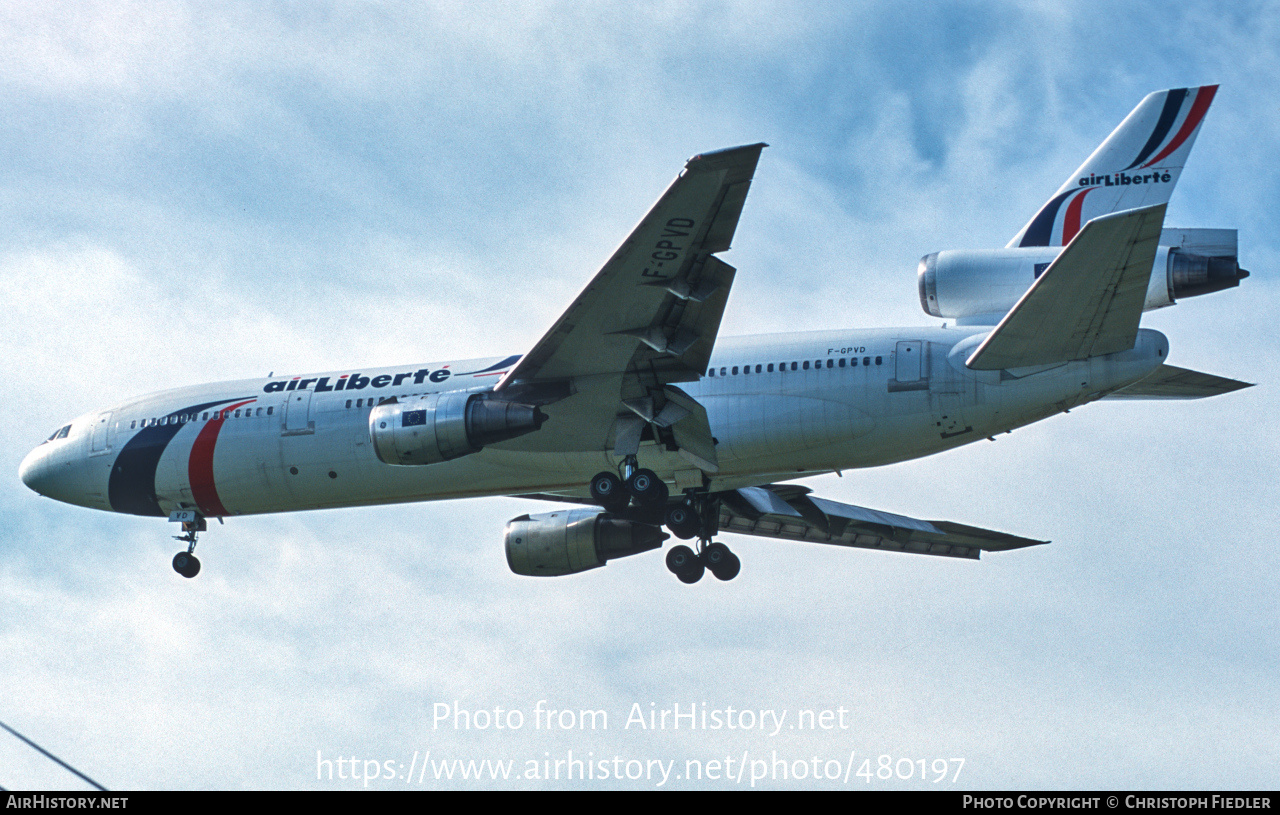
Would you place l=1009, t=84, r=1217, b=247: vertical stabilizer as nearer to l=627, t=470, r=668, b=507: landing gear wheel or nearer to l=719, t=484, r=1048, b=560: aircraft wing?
l=719, t=484, r=1048, b=560: aircraft wing

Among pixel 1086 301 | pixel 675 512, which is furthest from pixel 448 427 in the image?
pixel 1086 301

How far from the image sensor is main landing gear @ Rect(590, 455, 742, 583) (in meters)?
22.3

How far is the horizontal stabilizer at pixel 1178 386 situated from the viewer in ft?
70.9

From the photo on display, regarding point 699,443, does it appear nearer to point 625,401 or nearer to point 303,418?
point 625,401

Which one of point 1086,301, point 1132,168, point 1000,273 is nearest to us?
point 1086,301

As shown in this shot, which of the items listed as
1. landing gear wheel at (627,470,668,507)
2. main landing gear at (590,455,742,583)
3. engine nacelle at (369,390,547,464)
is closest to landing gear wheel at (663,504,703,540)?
main landing gear at (590,455,742,583)

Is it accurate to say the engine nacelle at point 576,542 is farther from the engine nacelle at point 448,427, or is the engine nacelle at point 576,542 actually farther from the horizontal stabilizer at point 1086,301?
the horizontal stabilizer at point 1086,301

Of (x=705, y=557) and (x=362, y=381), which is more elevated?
(x=362, y=381)

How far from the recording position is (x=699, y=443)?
883 inches

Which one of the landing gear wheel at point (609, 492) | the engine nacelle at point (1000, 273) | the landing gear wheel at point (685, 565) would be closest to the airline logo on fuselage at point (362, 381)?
the landing gear wheel at point (609, 492)

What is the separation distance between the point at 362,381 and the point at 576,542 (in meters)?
5.53

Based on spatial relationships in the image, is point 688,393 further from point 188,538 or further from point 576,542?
point 188,538

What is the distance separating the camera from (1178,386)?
22.0m

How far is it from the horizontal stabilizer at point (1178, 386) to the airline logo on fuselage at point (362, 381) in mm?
11506
